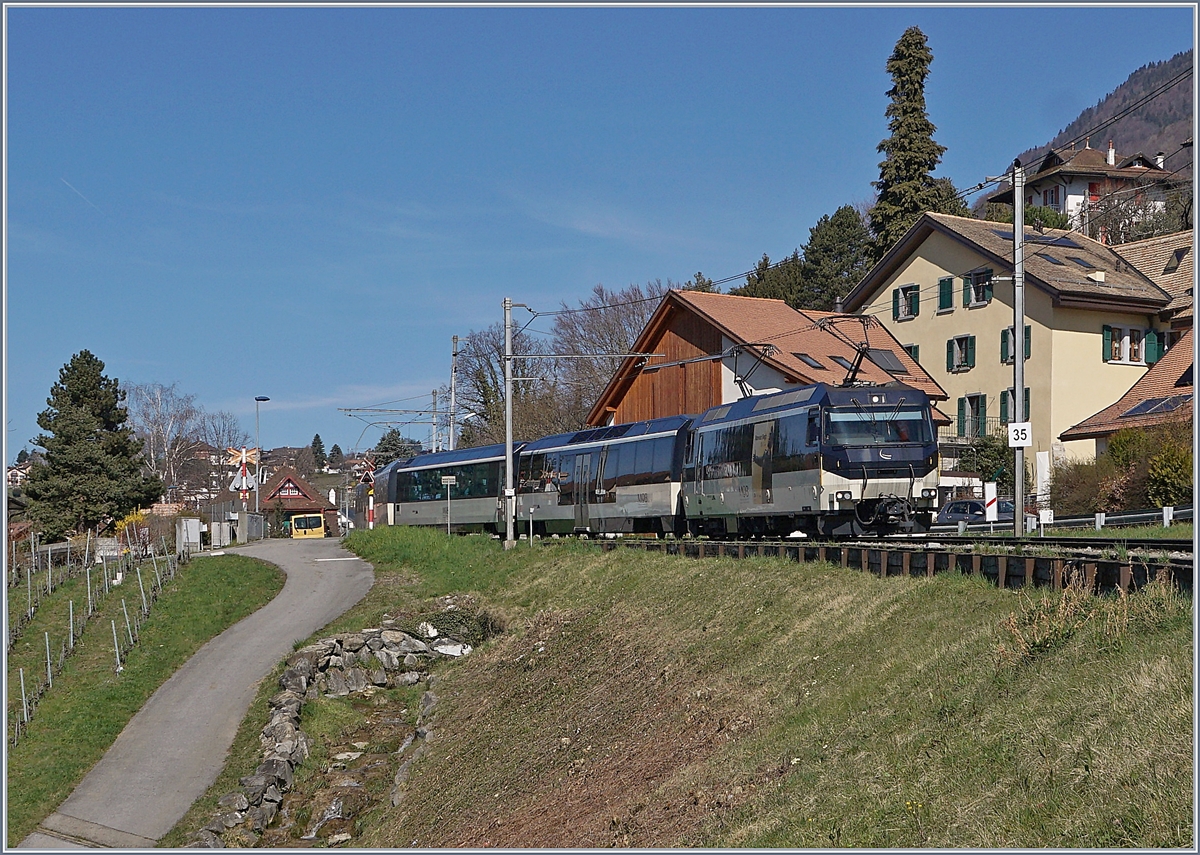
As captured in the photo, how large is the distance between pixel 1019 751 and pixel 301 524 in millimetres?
79281

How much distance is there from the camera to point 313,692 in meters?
25.3

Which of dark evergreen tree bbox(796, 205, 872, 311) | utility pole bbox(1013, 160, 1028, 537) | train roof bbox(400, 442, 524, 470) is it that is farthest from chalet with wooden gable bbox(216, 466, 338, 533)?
utility pole bbox(1013, 160, 1028, 537)

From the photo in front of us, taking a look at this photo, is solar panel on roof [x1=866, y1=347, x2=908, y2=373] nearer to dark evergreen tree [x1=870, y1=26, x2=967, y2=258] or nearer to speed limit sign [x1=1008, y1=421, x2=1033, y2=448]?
dark evergreen tree [x1=870, y1=26, x2=967, y2=258]

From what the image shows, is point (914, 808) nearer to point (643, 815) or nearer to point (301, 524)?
point (643, 815)

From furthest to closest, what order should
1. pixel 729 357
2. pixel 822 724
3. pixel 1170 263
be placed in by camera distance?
1. pixel 1170 263
2. pixel 729 357
3. pixel 822 724

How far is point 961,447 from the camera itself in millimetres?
48844

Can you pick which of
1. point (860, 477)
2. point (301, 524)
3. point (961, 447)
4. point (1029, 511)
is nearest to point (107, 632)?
point (860, 477)

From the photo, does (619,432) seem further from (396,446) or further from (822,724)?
(396,446)

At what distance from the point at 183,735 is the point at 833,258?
2578 inches

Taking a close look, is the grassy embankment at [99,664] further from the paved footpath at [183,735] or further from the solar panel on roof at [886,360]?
the solar panel on roof at [886,360]

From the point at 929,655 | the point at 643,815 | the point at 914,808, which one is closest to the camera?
the point at 914,808

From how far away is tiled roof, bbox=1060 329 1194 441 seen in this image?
1583 inches

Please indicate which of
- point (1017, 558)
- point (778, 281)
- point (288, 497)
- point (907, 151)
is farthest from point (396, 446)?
point (1017, 558)

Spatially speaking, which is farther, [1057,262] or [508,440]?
[1057,262]
